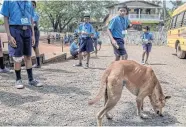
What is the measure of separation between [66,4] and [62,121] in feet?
189

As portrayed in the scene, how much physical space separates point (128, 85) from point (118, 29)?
2.98 meters

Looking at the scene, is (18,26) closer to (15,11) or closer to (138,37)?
(15,11)

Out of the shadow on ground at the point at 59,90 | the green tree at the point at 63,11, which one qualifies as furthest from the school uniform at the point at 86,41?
the green tree at the point at 63,11

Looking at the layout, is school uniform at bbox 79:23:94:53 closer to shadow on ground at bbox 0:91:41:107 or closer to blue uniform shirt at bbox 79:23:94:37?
blue uniform shirt at bbox 79:23:94:37

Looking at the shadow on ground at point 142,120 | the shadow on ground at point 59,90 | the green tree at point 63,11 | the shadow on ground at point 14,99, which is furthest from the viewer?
the green tree at point 63,11

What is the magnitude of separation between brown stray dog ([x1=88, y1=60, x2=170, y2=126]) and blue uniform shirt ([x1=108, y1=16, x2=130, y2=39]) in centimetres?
265

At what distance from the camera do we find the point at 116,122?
4543 millimetres

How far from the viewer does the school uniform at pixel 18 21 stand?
5.88 metres

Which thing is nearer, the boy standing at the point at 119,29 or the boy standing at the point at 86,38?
the boy standing at the point at 119,29

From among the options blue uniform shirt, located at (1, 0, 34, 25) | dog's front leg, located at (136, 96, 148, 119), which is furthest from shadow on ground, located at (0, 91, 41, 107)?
dog's front leg, located at (136, 96, 148, 119)

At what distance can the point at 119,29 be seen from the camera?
24.0ft

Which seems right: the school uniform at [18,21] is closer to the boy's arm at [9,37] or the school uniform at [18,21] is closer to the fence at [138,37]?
the boy's arm at [9,37]

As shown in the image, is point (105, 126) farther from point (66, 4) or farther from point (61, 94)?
point (66, 4)

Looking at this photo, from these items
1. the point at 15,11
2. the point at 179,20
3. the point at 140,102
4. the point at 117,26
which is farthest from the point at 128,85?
the point at 179,20
